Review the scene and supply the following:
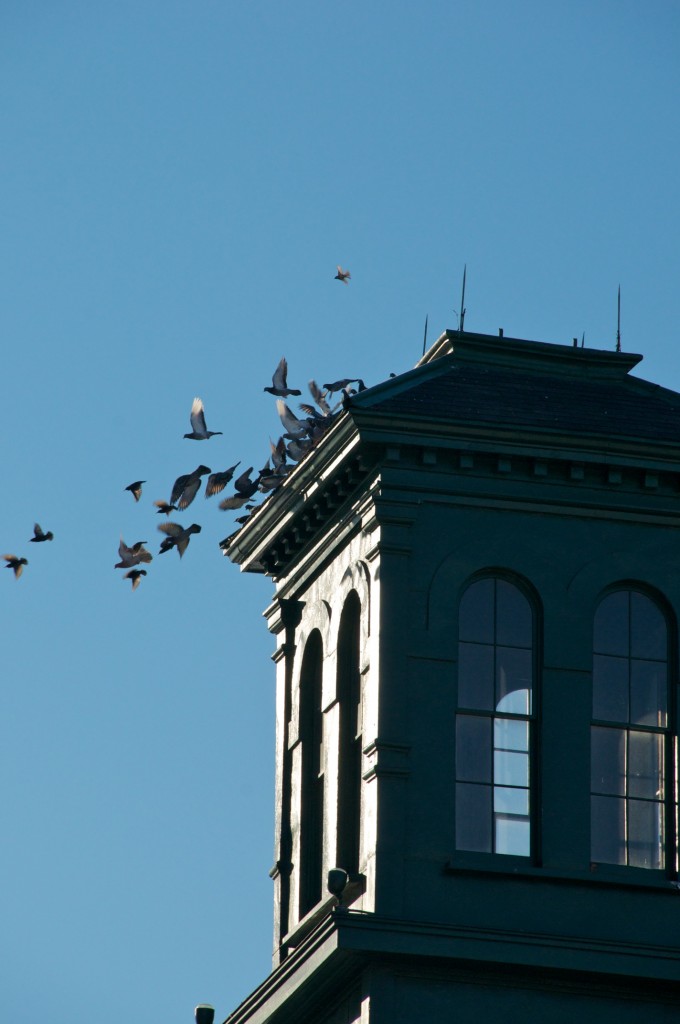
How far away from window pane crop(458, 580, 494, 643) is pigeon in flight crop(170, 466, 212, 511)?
13.8ft

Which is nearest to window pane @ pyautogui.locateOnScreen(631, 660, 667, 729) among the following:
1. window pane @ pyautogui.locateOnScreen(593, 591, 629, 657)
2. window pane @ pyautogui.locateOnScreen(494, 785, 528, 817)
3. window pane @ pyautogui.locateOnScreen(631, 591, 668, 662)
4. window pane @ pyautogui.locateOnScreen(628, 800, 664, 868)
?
window pane @ pyautogui.locateOnScreen(631, 591, 668, 662)

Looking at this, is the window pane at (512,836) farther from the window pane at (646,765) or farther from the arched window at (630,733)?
the window pane at (646,765)

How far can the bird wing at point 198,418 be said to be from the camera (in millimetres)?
30750

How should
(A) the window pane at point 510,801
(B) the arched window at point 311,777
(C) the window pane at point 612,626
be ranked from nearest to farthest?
(A) the window pane at point 510,801 → (C) the window pane at point 612,626 → (B) the arched window at point 311,777

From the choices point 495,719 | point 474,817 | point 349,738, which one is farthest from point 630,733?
point 349,738

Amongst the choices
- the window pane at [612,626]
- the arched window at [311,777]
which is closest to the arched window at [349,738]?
the arched window at [311,777]

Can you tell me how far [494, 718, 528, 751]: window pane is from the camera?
90.6ft

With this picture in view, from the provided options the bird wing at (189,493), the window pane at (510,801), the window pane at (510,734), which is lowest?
the window pane at (510,801)

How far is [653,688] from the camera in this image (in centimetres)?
2809

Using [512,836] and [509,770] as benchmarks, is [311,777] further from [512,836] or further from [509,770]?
[512,836]

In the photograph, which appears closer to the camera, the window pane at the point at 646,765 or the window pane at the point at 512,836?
the window pane at the point at 512,836

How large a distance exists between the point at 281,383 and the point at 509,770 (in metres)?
6.07

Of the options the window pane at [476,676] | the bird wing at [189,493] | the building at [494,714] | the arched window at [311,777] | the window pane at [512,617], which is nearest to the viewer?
the building at [494,714]

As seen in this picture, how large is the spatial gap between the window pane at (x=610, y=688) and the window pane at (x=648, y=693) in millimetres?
89
